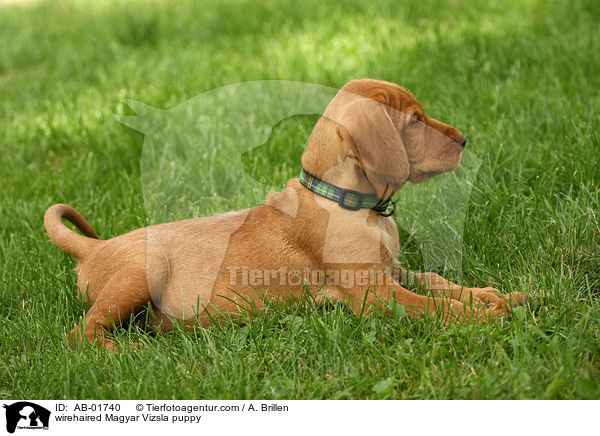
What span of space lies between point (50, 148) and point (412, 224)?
11.6 feet

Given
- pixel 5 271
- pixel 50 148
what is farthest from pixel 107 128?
pixel 5 271

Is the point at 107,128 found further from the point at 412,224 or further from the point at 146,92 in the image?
the point at 412,224

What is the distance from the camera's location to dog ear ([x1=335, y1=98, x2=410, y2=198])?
2.76 metres

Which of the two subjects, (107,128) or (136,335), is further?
(107,128)

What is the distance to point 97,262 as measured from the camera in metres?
3.22

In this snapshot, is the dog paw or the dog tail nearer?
the dog paw

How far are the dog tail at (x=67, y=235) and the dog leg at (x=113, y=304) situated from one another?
442 millimetres

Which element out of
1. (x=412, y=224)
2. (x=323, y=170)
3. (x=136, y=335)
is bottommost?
(x=136, y=335)

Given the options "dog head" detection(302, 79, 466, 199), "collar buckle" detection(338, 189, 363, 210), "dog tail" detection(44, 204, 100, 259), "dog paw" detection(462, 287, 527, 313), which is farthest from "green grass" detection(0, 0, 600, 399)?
"dog head" detection(302, 79, 466, 199)

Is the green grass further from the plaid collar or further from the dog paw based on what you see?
the plaid collar
